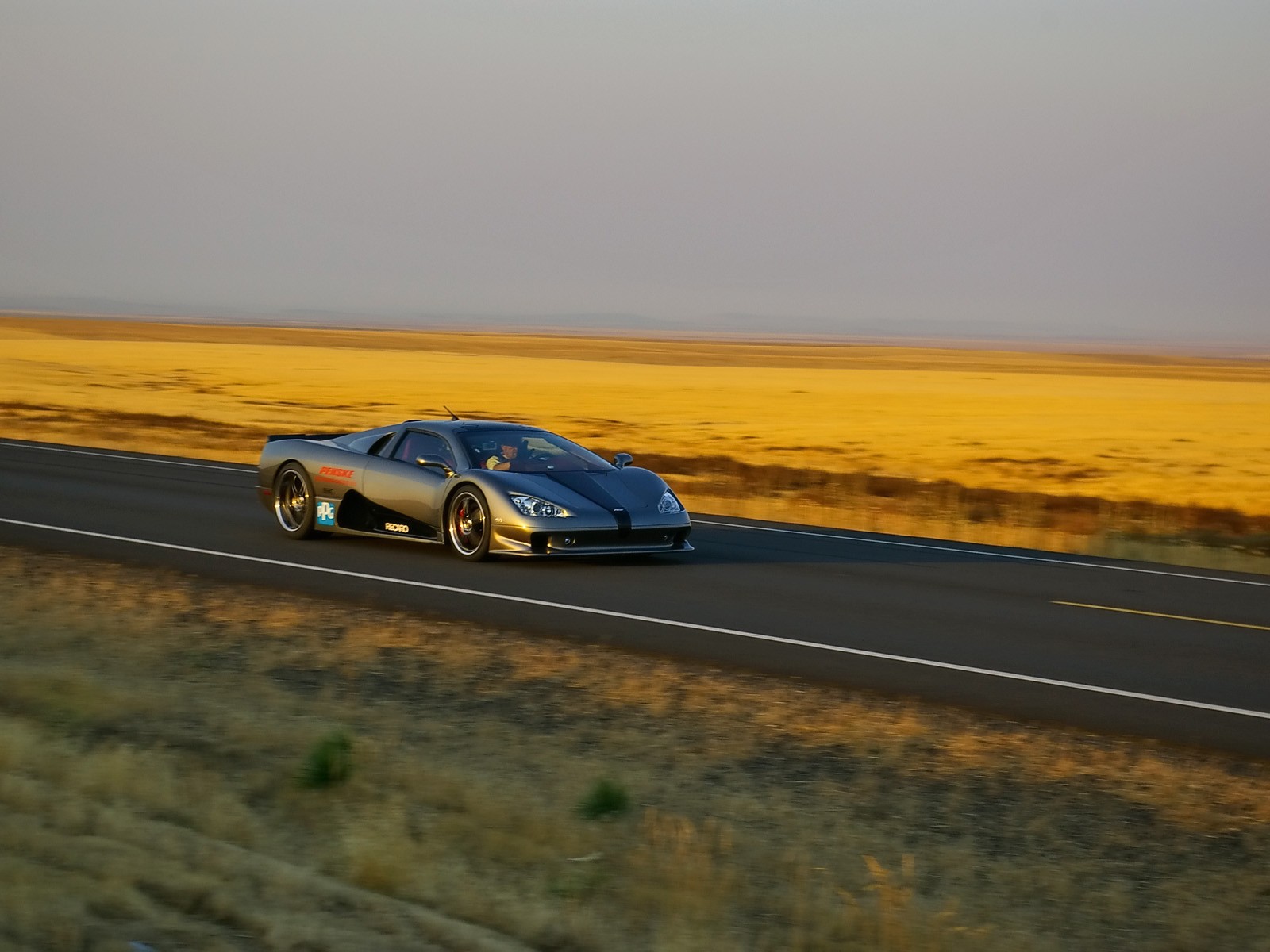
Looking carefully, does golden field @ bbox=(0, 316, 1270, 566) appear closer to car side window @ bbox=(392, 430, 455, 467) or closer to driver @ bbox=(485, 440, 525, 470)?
driver @ bbox=(485, 440, 525, 470)

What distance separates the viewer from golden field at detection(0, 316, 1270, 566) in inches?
911

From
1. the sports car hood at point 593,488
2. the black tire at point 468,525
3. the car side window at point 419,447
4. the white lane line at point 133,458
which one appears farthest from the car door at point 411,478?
the white lane line at point 133,458

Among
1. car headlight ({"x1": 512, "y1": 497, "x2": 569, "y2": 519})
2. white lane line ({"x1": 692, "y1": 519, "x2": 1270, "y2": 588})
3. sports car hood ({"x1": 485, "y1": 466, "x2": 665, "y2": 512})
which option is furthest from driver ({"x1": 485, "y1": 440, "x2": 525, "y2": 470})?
white lane line ({"x1": 692, "y1": 519, "x2": 1270, "y2": 588})

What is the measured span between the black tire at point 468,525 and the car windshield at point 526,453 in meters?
0.32

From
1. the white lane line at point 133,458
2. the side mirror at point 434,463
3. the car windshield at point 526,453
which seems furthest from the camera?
the white lane line at point 133,458

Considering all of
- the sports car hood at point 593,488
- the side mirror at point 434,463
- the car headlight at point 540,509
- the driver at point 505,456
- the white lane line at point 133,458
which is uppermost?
the driver at point 505,456

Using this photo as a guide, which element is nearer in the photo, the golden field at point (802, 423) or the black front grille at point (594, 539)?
the black front grille at point (594, 539)

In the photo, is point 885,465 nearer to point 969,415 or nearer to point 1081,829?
point 969,415

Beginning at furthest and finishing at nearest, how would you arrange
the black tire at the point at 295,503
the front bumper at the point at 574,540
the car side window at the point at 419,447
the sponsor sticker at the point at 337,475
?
1. the black tire at the point at 295,503
2. the sponsor sticker at the point at 337,475
3. the car side window at the point at 419,447
4. the front bumper at the point at 574,540

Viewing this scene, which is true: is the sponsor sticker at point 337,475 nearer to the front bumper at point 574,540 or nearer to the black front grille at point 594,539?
the front bumper at point 574,540

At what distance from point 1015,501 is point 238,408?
2577 centimetres

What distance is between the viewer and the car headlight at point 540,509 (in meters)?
13.7

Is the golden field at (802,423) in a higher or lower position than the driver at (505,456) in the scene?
lower

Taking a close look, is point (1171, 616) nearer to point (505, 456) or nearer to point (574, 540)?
point (574, 540)
